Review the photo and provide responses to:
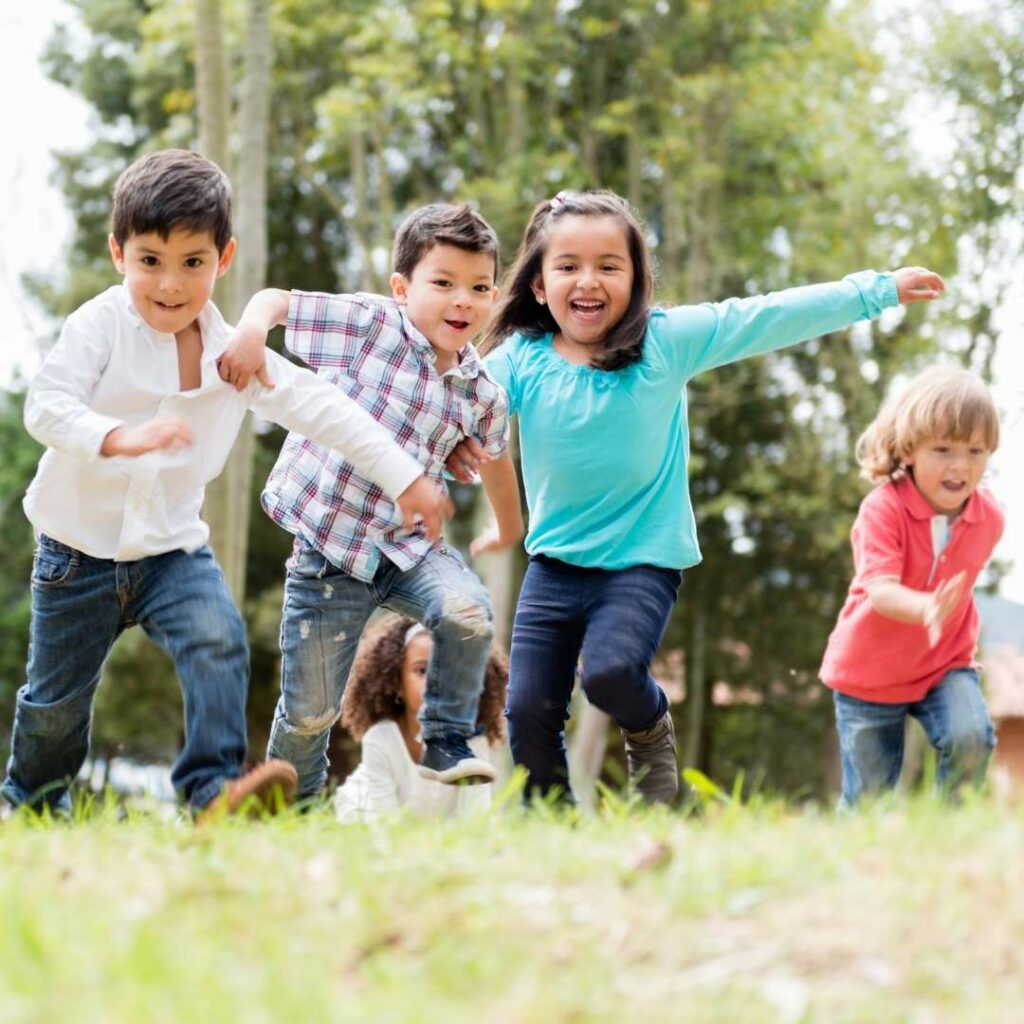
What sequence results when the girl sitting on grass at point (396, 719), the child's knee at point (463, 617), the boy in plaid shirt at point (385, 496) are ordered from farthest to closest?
1. the girl sitting on grass at point (396, 719)
2. the boy in plaid shirt at point (385, 496)
3. the child's knee at point (463, 617)

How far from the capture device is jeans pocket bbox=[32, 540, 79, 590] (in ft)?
14.1

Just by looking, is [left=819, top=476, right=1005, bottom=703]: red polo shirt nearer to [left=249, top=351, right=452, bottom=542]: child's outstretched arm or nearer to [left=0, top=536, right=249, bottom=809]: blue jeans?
[left=249, top=351, right=452, bottom=542]: child's outstretched arm

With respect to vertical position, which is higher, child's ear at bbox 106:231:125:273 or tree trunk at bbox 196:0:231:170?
tree trunk at bbox 196:0:231:170

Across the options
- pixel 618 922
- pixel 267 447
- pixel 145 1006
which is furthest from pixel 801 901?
pixel 267 447

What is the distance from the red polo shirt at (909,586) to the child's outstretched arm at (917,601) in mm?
88

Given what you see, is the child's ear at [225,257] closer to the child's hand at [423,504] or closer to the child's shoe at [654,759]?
the child's hand at [423,504]

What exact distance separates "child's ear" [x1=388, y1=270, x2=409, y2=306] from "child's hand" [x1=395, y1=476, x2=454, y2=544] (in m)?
0.86

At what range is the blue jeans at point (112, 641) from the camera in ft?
13.8

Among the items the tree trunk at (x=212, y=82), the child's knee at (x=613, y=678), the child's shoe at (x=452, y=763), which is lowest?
the child's shoe at (x=452, y=763)

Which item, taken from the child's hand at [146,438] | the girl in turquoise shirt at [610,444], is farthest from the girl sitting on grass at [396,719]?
the child's hand at [146,438]

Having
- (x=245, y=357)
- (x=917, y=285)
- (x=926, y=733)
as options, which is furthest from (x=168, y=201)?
(x=926, y=733)

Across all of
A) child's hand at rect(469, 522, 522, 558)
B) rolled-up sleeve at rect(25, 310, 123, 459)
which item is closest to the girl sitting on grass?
child's hand at rect(469, 522, 522, 558)

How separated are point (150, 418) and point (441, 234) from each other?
1.15 meters

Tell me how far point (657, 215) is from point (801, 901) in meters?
19.1
